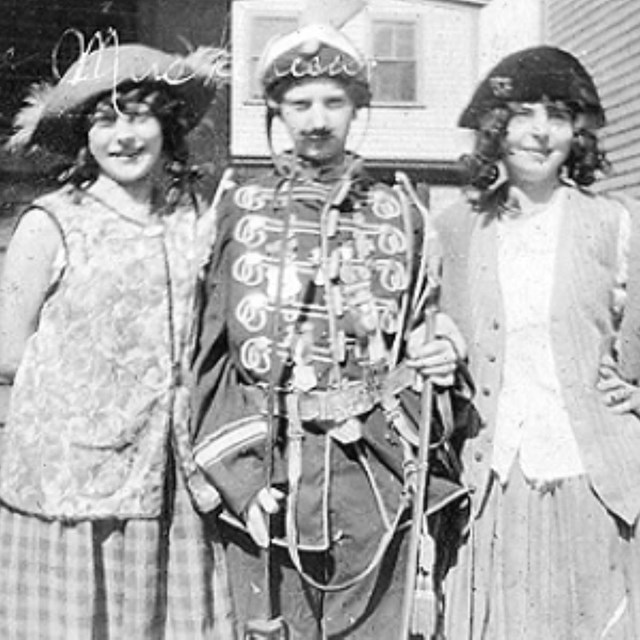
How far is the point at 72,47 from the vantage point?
221cm

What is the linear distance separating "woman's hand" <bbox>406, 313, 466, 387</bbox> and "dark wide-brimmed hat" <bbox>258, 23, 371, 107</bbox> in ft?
1.29

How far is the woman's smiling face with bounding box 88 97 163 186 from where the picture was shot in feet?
7.02

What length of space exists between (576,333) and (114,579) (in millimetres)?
833

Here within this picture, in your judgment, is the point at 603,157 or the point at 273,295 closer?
the point at 273,295

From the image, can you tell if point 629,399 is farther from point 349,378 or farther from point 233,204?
point 233,204

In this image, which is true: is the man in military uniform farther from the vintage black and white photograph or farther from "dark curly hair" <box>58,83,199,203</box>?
"dark curly hair" <box>58,83,199,203</box>

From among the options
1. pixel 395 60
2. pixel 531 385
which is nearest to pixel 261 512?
pixel 531 385

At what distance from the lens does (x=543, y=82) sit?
2156mm

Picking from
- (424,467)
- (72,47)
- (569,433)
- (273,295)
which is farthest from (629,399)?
(72,47)

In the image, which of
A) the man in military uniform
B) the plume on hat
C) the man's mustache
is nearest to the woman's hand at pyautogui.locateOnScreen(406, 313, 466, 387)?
the man in military uniform

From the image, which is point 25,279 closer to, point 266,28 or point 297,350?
point 297,350

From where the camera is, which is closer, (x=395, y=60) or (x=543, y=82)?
(x=543, y=82)

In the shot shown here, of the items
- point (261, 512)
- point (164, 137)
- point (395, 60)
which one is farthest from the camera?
point (395, 60)

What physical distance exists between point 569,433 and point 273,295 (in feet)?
1.71
